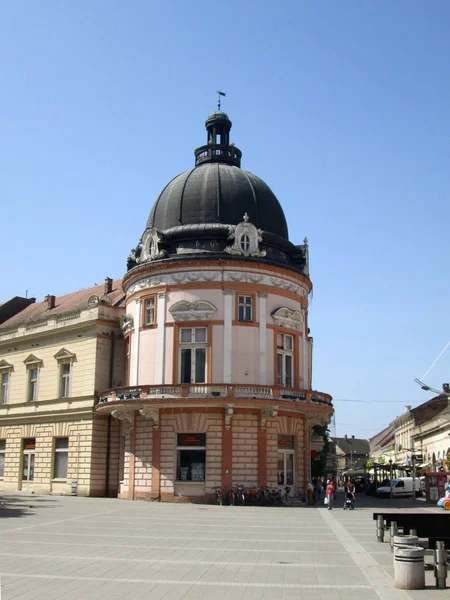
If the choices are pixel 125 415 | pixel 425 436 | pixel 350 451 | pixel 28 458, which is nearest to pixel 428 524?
pixel 125 415

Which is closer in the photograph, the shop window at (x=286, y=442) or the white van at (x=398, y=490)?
the shop window at (x=286, y=442)

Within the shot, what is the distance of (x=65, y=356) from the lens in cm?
4859

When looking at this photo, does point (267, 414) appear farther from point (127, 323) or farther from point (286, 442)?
point (127, 323)

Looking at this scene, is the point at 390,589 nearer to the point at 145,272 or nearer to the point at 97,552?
the point at 97,552

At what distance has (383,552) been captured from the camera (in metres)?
18.4

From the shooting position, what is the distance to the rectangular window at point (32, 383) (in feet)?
169

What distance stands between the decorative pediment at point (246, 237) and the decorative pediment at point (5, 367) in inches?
886

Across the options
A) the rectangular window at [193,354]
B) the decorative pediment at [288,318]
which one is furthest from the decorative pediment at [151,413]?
the decorative pediment at [288,318]

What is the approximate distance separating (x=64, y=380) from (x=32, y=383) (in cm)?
423

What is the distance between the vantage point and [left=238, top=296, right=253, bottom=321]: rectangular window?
135 feet

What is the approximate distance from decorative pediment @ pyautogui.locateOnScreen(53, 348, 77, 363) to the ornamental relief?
8042 mm

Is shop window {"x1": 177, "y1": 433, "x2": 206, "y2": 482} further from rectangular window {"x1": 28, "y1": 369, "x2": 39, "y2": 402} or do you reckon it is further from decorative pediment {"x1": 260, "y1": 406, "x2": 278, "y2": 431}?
rectangular window {"x1": 28, "y1": 369, "x2": 39, "y2": 402}

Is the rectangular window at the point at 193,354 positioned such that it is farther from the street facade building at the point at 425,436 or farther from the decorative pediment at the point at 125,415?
the street facade building at the point at 425,436

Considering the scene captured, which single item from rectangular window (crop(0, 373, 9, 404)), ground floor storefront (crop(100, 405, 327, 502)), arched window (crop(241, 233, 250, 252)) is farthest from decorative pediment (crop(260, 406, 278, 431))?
rectangular window (crop(0, 373, 9, 404))
